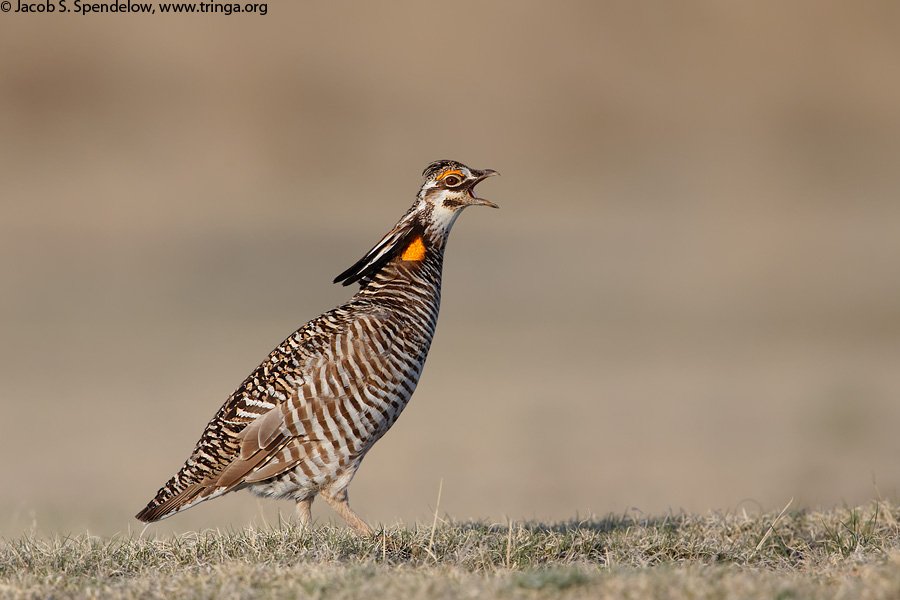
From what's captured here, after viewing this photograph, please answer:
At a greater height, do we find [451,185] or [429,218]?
[451,185]

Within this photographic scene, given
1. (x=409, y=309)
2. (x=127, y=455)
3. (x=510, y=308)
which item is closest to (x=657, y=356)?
(x=510, y=308)

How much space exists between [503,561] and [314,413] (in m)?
1.26

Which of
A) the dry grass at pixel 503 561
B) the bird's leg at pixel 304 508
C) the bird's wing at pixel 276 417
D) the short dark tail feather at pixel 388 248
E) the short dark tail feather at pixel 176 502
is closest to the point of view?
the dry grass at pixel 503 561

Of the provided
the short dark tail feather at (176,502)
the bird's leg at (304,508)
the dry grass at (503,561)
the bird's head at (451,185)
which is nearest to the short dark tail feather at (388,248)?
the bird's head at (451,185)

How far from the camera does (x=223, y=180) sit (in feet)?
96.1

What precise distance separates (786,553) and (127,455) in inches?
347

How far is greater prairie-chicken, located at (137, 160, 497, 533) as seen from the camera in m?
5.46

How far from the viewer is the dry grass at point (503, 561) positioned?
3766 millimetres

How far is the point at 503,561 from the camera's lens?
4.73 metres

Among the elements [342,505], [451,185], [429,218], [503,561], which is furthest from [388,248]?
[503,561]

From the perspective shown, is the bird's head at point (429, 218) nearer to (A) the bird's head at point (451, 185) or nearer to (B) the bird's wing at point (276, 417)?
(A) the bird's head at point (451, 185)

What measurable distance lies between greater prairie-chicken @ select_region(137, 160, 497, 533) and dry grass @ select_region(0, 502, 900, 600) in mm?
409

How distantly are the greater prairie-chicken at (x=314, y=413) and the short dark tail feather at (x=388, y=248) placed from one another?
39 cm

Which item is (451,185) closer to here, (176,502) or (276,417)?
(276,417)
